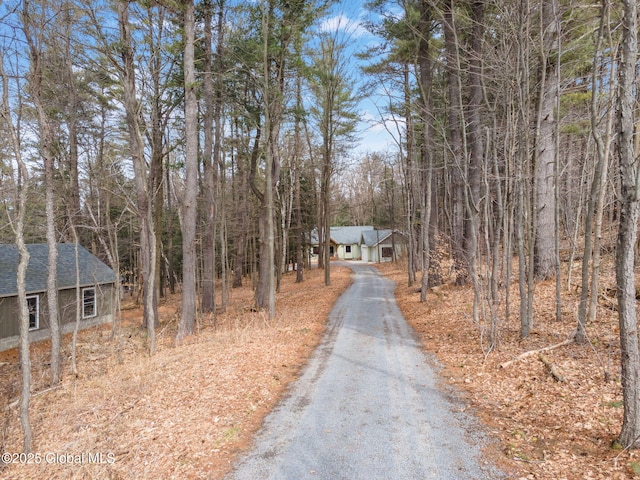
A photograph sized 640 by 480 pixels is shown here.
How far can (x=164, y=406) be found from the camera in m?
5.55

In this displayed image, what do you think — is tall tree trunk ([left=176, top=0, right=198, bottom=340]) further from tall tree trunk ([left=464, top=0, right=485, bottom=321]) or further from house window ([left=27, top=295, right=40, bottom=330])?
house window ([left=27, top=295, right=40, bottom=330])

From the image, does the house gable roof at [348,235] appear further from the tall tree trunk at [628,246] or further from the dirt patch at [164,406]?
the tall tree trunk at [628,246]

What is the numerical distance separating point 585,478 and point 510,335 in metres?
4.77

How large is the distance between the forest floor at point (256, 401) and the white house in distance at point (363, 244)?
29191 mm

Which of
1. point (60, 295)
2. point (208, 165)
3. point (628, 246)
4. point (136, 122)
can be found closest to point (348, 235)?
point (208, 165)

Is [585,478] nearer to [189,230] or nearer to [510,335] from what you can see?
[510,335]

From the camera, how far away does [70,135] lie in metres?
12.1

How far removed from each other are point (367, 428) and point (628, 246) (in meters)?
3.73

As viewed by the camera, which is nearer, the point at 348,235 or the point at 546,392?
the point at 546,392

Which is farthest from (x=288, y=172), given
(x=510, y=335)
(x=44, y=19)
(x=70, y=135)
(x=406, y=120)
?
(x=510, y=335)

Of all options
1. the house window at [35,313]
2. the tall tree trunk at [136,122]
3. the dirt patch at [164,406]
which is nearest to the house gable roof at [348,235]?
the house window at [35,313]

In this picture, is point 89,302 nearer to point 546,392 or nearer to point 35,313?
point 35,313

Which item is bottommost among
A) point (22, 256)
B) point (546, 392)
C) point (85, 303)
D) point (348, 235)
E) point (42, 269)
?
point (85, 303)

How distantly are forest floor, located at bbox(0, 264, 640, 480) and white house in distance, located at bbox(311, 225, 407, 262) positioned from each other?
2919cm
